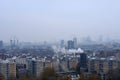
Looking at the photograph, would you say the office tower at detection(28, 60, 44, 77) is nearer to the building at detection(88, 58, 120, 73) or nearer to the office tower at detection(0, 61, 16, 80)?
the office tower at detection(0, 61, 16, 80)

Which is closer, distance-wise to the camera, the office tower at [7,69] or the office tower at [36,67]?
the office tower at [7,69]

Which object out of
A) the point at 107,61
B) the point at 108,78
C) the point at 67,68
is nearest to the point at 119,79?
the point at 108,78

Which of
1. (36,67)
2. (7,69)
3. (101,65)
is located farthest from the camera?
(101,65)

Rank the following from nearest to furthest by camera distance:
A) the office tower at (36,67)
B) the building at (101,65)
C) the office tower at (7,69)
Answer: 1. the office tower at (7,69)
2. the office tower at (36,67)
3. the building at (101,65)

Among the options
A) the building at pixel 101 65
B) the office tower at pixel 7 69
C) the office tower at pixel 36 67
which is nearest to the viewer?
the office tower at pixel 7 69

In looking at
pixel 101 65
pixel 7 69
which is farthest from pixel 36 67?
pixel 101 65

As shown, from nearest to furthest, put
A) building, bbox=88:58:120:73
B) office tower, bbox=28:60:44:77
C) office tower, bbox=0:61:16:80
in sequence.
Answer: office tower, bbox=0:61:16:80 < office tower, bbox=28:60:44:77 < building, bbox=88:58:120:73

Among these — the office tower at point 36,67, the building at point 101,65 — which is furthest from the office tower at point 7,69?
the building at point 101,65

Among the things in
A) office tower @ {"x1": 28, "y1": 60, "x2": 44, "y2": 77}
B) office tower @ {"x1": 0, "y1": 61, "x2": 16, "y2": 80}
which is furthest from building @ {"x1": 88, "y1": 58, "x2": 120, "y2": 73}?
office tower @ {"x1": 0, "y1": 61, "x2": 16, "y2": 80}

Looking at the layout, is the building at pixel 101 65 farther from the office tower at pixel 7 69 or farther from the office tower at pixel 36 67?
the office tower at pixel 7 69

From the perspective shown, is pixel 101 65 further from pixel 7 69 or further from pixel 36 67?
pixel 7 69

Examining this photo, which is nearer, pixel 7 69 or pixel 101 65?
pixel 7 69
